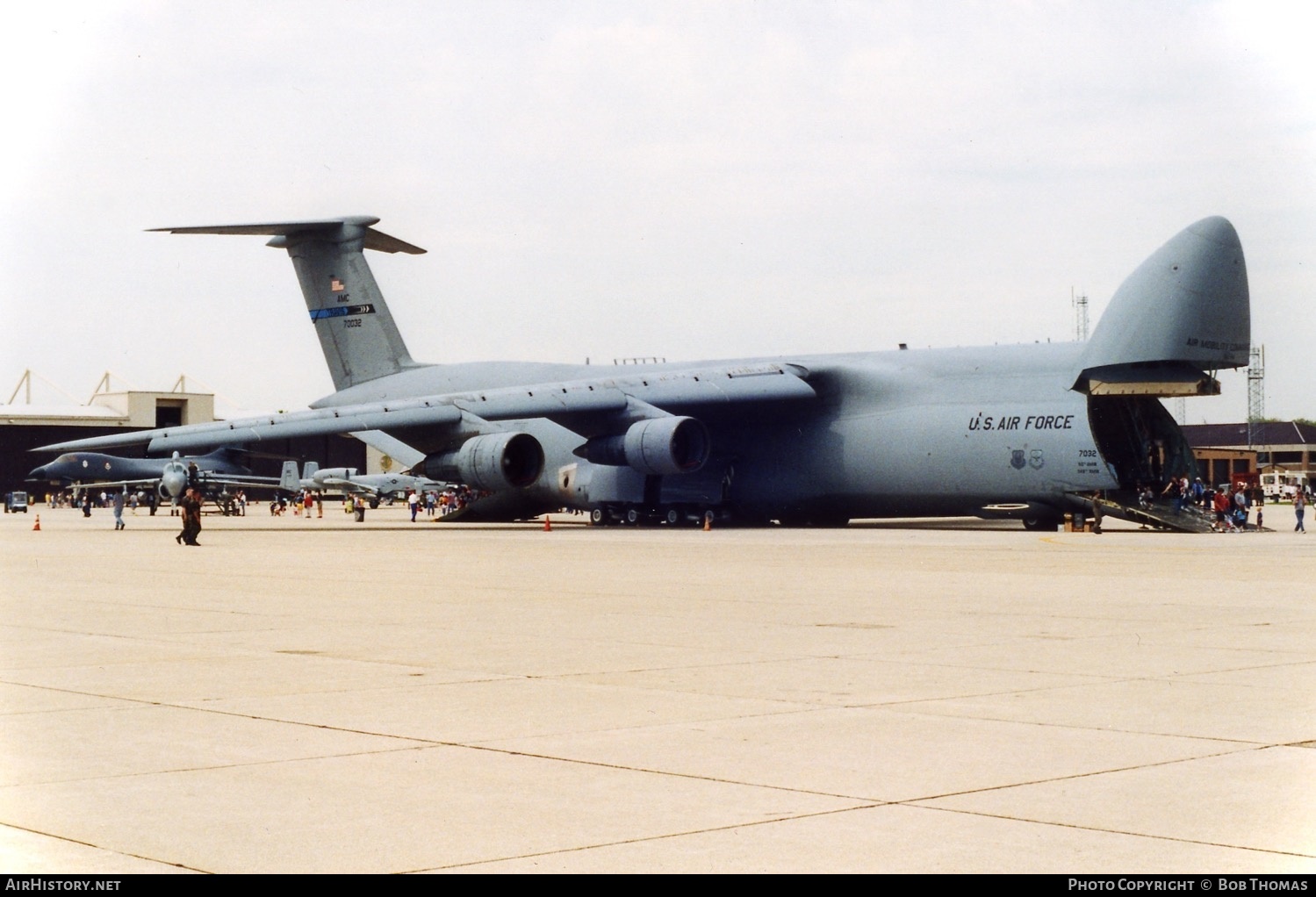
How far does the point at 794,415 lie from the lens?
38.1 metres

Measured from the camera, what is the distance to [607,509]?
41.5 metres

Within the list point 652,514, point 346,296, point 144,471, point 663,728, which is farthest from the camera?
point 144,471

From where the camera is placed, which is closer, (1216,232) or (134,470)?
(1216,232)

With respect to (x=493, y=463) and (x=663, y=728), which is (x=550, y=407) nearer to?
(x=493, y=463)

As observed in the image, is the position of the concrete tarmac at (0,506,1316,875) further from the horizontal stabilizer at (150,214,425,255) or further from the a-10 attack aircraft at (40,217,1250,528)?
the horizontal stabilizer at (150,214,425,255)

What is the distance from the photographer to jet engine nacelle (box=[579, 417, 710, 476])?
36719mm

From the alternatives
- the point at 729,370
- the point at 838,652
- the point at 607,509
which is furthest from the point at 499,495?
the point at 838,652

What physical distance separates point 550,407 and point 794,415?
6.03 metres

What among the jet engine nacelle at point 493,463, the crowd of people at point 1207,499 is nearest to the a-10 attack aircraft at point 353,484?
the jet engine nacelle at point 493,463

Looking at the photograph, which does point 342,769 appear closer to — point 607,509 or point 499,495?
point 607,509

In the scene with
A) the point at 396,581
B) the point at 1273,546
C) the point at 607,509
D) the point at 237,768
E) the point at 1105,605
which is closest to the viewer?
the point at 237,768

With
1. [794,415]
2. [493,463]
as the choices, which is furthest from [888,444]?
[493,463]

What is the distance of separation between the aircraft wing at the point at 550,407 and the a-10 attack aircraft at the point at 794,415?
0.07 m
